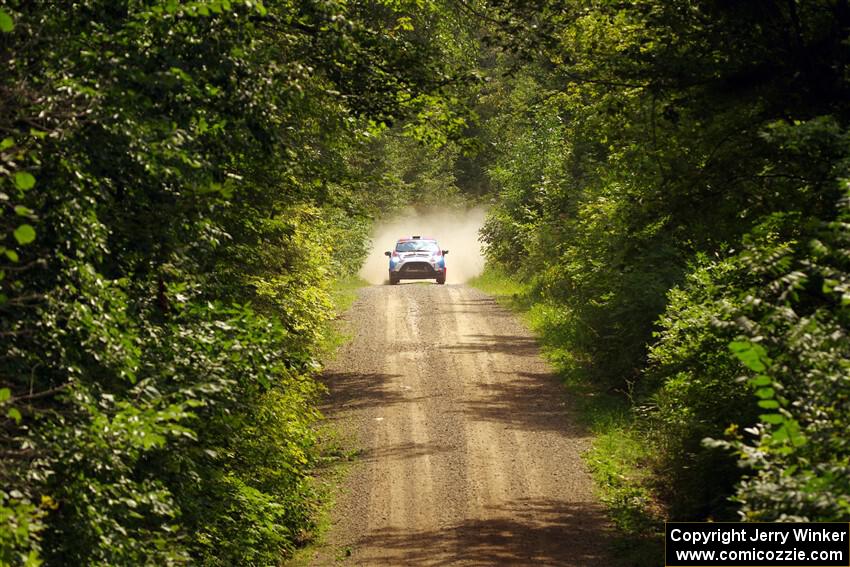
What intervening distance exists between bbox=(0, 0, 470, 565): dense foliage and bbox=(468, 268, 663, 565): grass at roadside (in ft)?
15.3

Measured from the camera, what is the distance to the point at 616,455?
17.0 meters

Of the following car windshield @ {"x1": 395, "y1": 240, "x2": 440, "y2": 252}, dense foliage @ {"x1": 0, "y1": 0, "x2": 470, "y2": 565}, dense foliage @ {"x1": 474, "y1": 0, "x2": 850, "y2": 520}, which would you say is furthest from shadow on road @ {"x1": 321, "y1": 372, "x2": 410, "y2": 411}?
car windshield @ {"x1": 395, "y1": 240, "x2": 440, "y2": 252}

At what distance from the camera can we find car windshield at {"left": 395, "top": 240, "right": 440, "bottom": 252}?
44.1m

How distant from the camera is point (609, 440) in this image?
17797 mm

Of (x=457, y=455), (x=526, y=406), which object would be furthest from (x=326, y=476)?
(x=526, y=406)

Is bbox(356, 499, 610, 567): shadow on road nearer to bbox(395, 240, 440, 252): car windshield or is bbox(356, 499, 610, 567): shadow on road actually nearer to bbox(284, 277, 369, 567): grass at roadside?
bbox(284, 277, 369, 567): grass at roadside

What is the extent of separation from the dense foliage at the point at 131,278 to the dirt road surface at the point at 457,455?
2.99m

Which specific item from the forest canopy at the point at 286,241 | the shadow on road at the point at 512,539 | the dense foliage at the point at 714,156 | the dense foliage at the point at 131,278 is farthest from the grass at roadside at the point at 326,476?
the dense foliage at the point at 714,156

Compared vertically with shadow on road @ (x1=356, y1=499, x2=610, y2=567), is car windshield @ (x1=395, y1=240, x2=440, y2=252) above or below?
above

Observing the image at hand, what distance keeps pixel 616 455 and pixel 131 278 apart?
1086cm

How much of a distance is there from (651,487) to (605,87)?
562cm

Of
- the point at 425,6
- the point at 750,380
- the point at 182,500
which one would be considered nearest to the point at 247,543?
the point at 182,500

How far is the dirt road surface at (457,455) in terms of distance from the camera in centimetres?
1336

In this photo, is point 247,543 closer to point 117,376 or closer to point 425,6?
point 117,376
